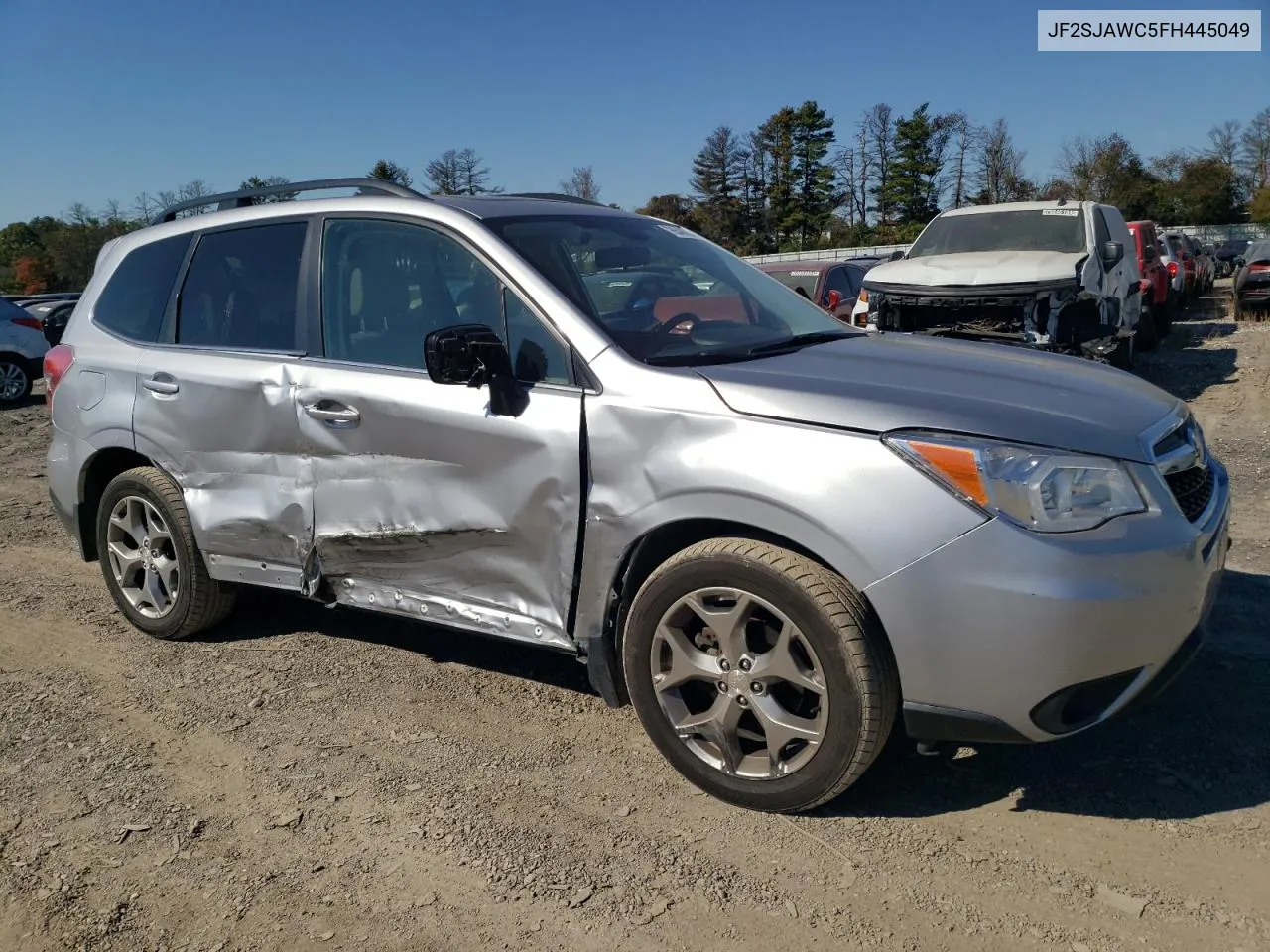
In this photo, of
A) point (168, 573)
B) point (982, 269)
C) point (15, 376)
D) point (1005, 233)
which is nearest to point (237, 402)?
point (168, 573)

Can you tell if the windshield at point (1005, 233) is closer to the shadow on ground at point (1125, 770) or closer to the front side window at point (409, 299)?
the shadow on ground at point (1125, 770)

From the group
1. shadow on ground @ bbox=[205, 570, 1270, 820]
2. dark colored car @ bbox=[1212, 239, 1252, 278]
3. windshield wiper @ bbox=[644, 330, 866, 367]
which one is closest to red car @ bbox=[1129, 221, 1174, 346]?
shadow on ground @ bbox=[205, 570, 1270, 820]

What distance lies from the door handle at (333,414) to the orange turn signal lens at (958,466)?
2040 millimetres

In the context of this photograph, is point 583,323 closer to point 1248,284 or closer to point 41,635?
point 41,635

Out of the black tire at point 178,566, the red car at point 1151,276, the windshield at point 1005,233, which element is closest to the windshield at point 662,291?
the black tire at point 178,566

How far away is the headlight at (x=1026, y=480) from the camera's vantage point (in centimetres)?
270

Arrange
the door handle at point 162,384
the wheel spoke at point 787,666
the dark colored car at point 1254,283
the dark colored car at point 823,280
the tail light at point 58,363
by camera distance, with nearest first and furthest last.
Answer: the wheel spoke at point 787,666 < the door handle at point 162,384 < the tail light at point 58,363 < the dark colored car at point 823,280 < the dark colored car at point 1254,283

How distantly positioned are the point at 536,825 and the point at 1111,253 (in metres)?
9.17

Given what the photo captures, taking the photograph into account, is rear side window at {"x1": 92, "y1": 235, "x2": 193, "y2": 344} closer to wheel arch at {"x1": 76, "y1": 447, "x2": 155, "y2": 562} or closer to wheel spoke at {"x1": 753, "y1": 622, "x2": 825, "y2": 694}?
wheel arch at {"x1": 76, "y1": 447, "x2": 155, "y2": 562}

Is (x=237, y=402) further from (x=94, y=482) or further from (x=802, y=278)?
(x=802, y=278)

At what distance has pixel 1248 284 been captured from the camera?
58.1 feet

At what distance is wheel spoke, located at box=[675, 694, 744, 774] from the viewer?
10.2ft

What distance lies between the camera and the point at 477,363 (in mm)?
3420

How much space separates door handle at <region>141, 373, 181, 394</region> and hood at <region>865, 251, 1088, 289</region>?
7.22m
